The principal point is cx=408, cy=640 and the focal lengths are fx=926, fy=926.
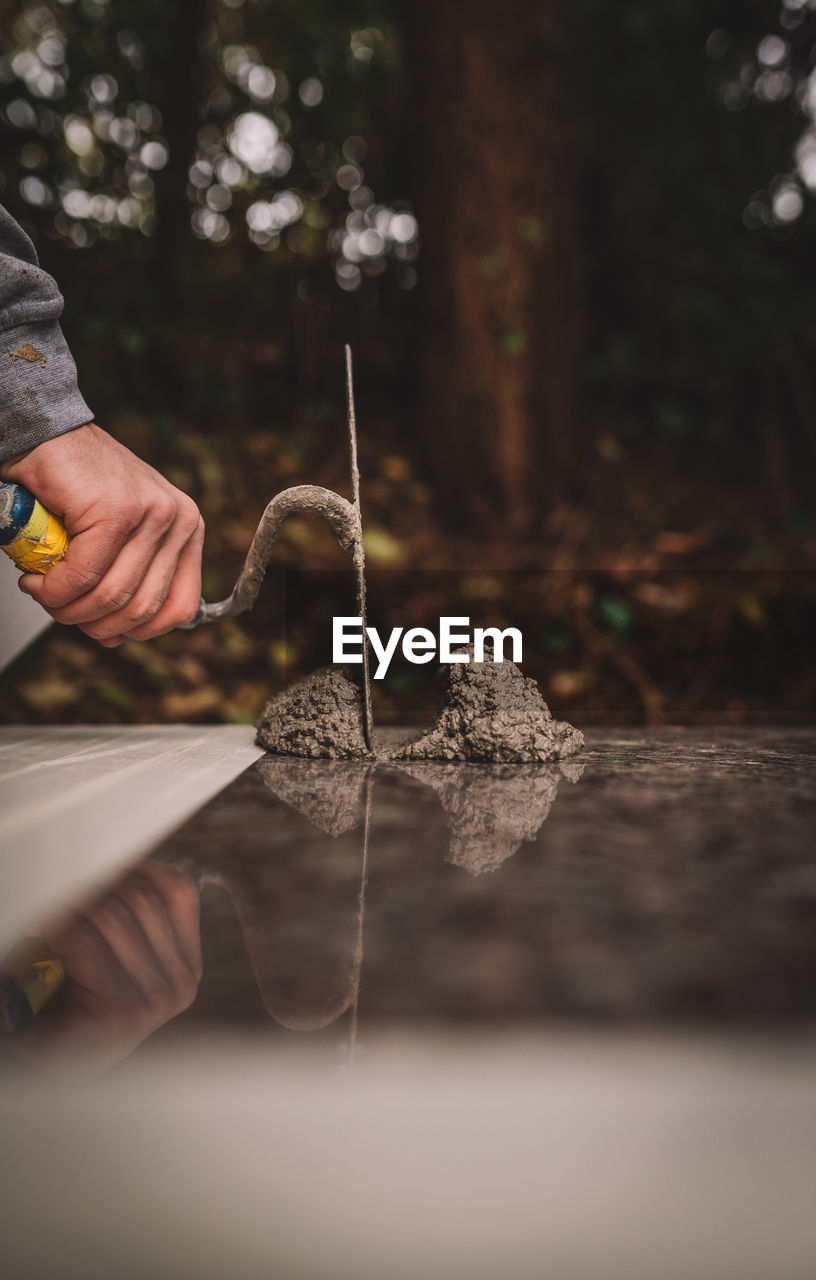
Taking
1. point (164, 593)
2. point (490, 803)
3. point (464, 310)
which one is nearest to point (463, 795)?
point (490, 803)

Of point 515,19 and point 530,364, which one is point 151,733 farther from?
point 515,19

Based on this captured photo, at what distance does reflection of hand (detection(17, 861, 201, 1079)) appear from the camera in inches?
13.3

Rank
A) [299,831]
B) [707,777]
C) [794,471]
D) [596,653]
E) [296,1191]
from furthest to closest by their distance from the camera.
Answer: [794,471] < [596,653] < [707,777] < [299,831] < [296,1191]

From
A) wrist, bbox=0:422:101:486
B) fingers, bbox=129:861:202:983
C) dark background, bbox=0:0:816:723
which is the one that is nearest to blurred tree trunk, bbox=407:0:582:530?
dark background, bbox=0:0:816:723

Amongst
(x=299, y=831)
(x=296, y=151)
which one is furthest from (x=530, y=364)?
(x=299, y=831)

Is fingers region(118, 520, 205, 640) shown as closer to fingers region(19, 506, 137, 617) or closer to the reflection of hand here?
fingers region(19, 506, 137, 617)

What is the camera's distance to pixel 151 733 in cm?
129

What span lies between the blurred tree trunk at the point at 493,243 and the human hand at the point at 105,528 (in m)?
2.10

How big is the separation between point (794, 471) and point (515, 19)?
6.09 feet

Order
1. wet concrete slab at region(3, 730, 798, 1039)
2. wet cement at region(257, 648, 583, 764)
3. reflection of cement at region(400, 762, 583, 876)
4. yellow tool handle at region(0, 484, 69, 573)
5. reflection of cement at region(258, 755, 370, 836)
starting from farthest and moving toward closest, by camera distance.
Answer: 1. wet cement at region(257, 648, 583, 764)
2. yellow tool handle at region(0, 484, 69, 573)
3. reflection of cement at region(258, 755, 370, 836)
4. reflection of cement at region(400, 762, 583, 876)
5. wet concrete slab at region(3, 730, 798, 1039)

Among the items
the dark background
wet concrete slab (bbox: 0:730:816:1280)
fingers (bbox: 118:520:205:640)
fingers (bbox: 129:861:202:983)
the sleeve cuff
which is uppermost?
the dark background

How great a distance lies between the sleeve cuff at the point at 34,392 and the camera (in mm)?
953

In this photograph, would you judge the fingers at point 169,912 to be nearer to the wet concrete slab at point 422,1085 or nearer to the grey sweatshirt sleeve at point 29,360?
the wet concrete slab at point 422,1085

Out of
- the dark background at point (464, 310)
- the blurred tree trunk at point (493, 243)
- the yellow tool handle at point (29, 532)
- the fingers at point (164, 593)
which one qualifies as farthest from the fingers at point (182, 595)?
the blurred tree trunk at point (493, 243)
